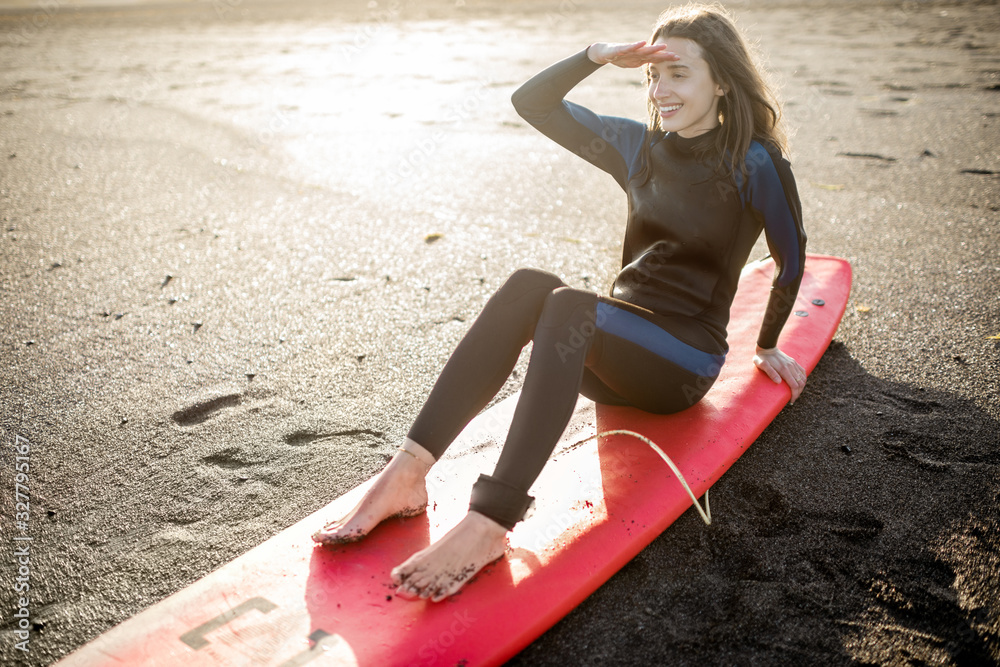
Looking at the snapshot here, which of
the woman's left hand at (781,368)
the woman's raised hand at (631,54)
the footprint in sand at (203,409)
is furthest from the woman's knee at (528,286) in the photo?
the footprint in sand at (203,409)

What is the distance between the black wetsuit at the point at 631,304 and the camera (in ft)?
5.85

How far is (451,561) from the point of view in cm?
169

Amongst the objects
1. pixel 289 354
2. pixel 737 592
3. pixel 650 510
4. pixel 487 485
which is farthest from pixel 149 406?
pixel 737 592

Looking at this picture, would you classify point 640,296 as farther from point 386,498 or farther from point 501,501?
point 386,498

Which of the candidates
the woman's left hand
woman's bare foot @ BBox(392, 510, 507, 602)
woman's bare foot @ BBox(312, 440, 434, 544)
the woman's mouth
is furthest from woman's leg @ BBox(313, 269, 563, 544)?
the woman's left hand

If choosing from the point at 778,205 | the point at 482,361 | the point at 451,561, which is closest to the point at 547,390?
the point at 482,361

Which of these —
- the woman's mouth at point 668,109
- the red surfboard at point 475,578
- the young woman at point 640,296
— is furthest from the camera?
the woman's mouth at point 668,109

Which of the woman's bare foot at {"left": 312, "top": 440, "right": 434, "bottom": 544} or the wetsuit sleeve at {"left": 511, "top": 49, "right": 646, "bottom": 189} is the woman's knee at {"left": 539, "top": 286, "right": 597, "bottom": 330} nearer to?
the woman's bare foot at {"left": 312, "top": 440, "right": 434, "bottom": 544}

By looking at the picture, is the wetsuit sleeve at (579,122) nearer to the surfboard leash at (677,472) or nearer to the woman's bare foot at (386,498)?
the surfboard leash at (677,472)

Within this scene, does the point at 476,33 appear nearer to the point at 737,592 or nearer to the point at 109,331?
the point at 109,331

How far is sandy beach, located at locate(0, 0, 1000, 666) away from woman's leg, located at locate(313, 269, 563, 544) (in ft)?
1.43

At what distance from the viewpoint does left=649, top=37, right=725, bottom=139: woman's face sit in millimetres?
2014

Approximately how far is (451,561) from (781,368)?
1.35 metres

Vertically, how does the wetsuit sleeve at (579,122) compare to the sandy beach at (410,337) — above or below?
above
